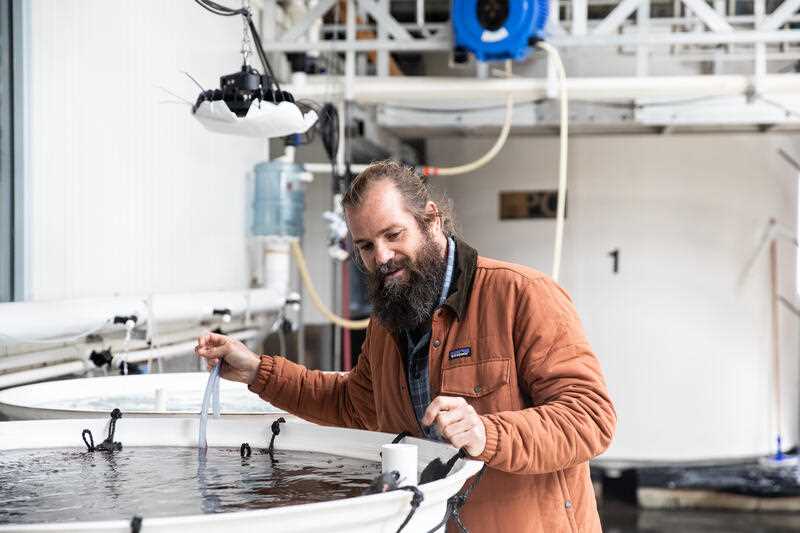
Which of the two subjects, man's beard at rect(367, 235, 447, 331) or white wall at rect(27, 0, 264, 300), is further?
white wall at rect(27, 0, 264, 300)

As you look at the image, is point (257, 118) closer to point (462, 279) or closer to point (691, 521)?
point (462, 279)

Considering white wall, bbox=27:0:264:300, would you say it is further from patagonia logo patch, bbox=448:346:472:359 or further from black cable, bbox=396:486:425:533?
black cable, bbox=396:486:425:533

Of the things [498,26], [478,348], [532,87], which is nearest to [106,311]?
[478,348]

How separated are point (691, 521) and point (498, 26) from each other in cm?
409

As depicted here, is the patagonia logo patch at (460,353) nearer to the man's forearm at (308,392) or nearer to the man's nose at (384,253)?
the man's nose at (384,253)

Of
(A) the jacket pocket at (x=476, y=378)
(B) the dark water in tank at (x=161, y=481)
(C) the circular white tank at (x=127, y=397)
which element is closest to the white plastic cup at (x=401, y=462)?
(B) the dark water in tank at (x=161, y=481)

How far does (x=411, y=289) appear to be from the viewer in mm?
2121

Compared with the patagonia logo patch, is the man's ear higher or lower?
higher

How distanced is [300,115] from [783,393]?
6103 millimetres

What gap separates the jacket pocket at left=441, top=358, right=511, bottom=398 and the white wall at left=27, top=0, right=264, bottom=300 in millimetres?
2095

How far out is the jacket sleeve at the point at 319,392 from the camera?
2418mm

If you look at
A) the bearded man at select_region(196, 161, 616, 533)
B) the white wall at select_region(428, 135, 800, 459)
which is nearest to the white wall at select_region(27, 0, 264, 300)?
the bearded man at select_region(196, 161, 616, 533)

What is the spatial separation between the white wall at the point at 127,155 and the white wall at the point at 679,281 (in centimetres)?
340

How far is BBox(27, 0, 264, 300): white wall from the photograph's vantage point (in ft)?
12.3
